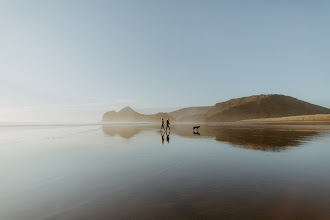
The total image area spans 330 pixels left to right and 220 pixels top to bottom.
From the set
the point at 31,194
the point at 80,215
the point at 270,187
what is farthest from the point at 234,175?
the point at 31,194

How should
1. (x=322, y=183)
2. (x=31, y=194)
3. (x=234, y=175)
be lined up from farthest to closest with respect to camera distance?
(x=234, y=175)
(x=322, y=183)
(x=31, y=194)

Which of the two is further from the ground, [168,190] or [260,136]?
[260,136]

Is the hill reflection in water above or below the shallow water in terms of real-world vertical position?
above

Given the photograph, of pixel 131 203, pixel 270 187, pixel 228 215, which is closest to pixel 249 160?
pixel 270 187

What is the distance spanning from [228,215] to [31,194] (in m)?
5.80

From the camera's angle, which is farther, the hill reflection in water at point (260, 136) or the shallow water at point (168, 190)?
the hill reflection in water at point (260, 136)

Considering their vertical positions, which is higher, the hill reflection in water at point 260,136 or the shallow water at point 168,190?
the hill reflection in water at point 260,136

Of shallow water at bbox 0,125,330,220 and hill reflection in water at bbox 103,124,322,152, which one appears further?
hill reflection in water at bbox 103,124,322,152

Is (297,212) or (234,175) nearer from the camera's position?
(297,212)

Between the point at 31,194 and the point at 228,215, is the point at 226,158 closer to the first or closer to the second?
the point at 228,215

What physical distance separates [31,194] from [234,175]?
7.05m

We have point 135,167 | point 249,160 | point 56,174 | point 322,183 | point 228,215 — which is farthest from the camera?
point 249,160

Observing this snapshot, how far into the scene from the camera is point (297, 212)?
14.7 feet

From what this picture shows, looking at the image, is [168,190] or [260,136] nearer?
[168,190]
